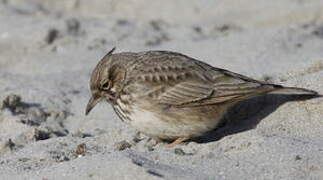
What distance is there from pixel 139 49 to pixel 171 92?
393 cm

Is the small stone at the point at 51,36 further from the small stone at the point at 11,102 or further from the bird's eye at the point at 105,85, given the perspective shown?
the bird's eye at the point at 105,85

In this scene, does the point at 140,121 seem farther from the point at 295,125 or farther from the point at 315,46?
the point at 315,46

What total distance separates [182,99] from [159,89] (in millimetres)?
223

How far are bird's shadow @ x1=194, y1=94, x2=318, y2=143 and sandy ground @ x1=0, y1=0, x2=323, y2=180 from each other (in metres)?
0.01

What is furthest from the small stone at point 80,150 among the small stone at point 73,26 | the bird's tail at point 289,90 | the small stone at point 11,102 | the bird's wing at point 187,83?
the small stone at point 73,26

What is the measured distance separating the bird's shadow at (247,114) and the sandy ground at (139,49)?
13 millimetres

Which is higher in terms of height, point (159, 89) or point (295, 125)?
point (159, 89)

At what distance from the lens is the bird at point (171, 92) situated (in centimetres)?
701

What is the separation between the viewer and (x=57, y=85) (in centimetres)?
972

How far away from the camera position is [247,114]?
25.1ft

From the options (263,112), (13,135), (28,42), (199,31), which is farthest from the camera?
(199,31)

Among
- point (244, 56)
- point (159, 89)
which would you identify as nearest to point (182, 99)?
point (159, 89)

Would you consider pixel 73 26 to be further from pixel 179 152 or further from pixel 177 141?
pixel 179 152

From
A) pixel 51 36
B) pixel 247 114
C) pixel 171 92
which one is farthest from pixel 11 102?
pixel 51 36
